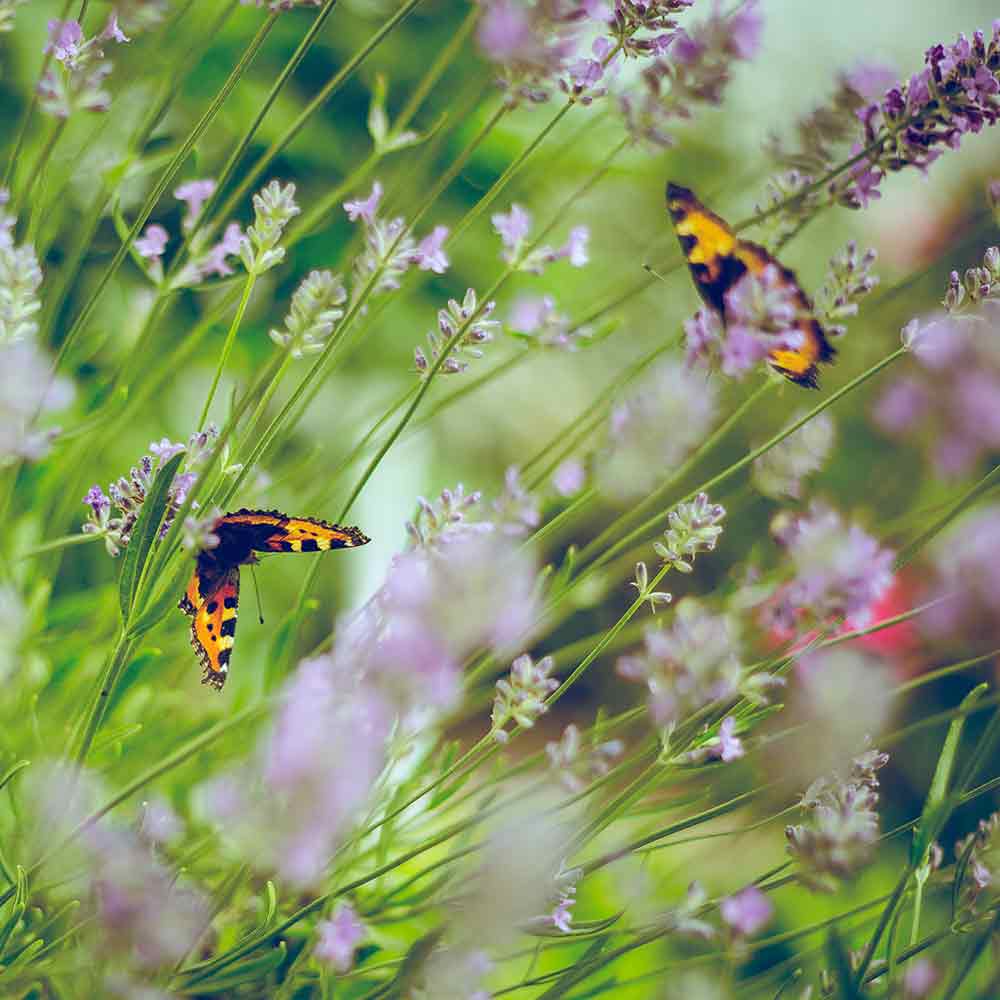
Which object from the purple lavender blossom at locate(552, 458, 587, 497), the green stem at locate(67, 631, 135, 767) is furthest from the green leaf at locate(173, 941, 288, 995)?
the purple lavender blossom at locate(552, 458, 587, 497)

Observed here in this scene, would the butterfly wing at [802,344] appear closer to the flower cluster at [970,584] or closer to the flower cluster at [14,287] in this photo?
the flower cluster at [970,584]

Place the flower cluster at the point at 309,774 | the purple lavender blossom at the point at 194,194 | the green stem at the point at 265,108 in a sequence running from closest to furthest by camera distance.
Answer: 1. the flower cluster at the point at 309,774
2. the green stem at the point at 265,108
3. the purple lavender blossom at the point at 194,194

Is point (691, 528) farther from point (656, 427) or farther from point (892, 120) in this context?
point (892, 120)

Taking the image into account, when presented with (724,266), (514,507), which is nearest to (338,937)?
(514,507)

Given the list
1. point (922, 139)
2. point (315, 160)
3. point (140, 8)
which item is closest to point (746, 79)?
point (315, 160)

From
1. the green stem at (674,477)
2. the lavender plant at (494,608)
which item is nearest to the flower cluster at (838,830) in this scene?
the lavender plant at (494,608)

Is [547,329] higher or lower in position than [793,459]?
higher
